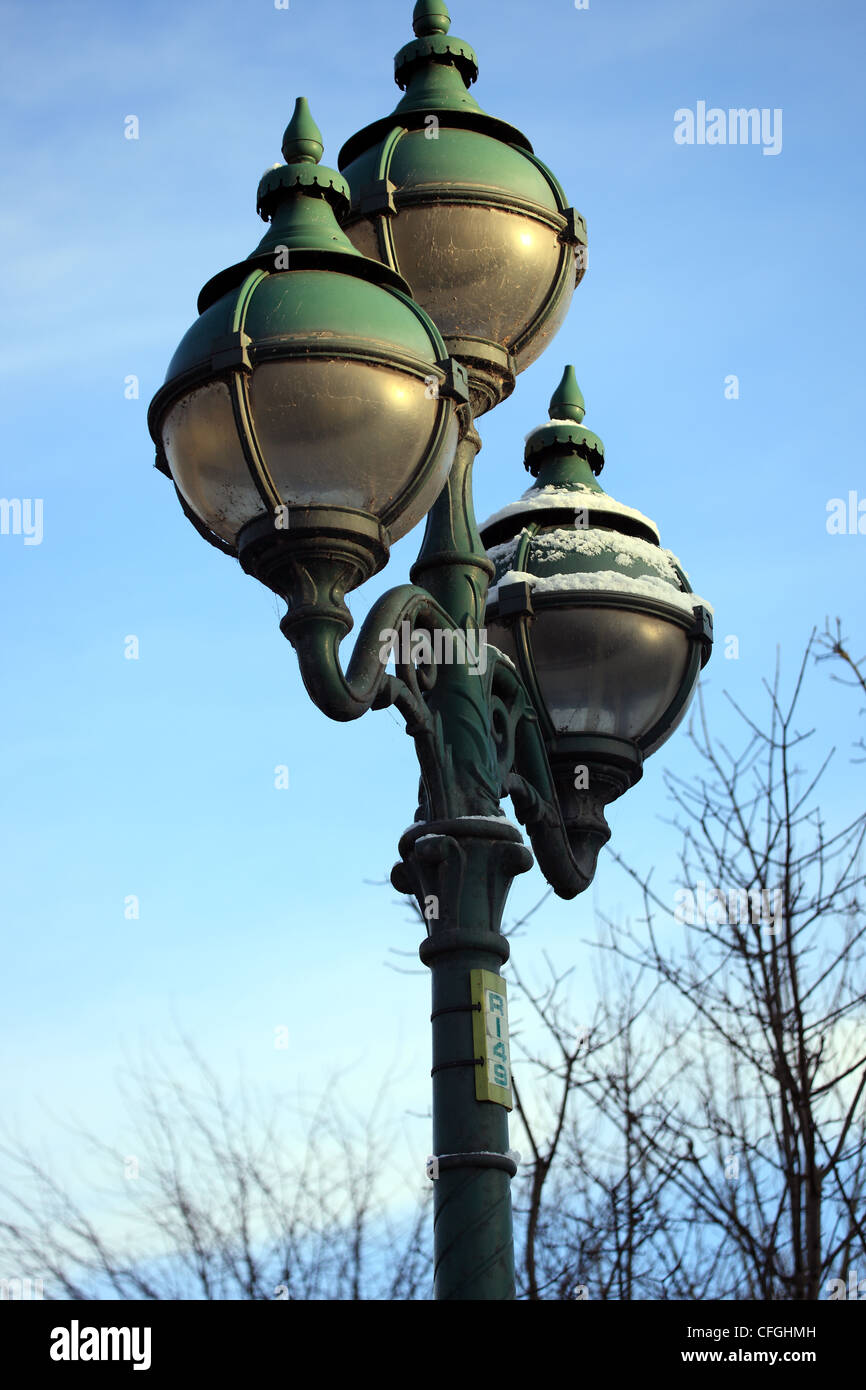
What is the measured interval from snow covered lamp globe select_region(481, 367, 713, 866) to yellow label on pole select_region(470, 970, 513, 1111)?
3.84 ft

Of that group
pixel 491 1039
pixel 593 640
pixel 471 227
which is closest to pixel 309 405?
pixel 471 227

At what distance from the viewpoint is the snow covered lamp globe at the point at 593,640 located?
19.5ft

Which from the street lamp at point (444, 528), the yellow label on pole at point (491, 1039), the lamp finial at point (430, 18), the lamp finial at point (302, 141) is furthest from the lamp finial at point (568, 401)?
the yellow label on pole at point (491, 1039)

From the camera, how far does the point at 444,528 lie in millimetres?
5625

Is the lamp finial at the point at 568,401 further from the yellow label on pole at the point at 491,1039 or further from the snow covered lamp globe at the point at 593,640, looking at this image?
the yellow label on pole at the point at 491,1039

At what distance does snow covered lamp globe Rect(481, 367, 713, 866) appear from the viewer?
19.5ft

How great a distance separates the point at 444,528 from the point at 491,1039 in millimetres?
1680

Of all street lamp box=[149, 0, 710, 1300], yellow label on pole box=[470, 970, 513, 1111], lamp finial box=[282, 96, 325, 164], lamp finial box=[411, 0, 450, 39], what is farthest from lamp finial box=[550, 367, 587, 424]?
yellow label on pole box=[470, 970, 513, 1111]

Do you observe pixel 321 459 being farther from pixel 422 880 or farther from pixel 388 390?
pixel 422 880

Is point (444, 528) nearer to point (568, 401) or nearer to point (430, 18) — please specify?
point (568, 401)

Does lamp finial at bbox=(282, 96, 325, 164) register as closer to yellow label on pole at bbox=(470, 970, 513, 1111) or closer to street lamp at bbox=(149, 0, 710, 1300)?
street lamp at bbox=(149, 0, 710, 1300)

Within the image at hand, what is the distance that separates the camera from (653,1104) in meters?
6.73
